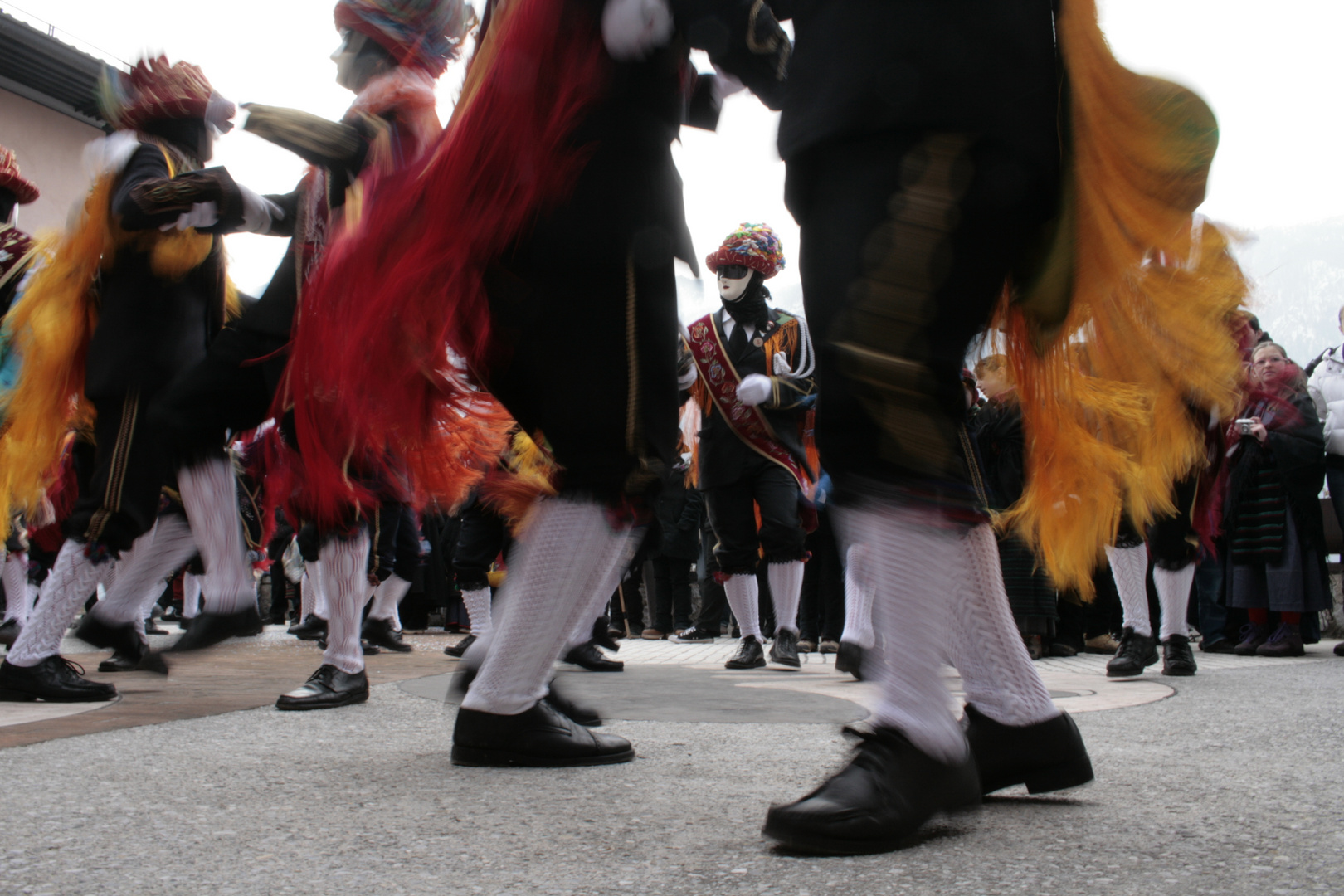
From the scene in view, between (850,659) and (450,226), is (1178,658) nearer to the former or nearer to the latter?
(850,659)

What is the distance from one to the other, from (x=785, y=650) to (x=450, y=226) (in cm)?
363

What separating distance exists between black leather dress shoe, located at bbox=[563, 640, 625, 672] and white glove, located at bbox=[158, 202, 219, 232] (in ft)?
7.97

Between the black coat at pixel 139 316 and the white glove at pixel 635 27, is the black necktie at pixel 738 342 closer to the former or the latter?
the black coat at pixel 139 316

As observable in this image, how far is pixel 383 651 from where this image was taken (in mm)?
6234

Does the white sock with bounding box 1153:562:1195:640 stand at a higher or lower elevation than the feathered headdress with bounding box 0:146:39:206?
lower

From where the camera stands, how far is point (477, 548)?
5.57 meters

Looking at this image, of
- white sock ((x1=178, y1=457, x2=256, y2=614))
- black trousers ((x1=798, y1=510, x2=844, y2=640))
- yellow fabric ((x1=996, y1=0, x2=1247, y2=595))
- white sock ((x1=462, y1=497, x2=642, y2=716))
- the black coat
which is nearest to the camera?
yellow fabric ((x1=996, y1=0, x2=1247, y2=595))

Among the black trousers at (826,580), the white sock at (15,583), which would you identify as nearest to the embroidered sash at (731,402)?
the black trousers at (826,580)

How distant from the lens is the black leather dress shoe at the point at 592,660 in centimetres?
446

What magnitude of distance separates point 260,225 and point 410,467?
0.93 metres

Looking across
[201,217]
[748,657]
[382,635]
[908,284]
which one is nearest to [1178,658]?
[748,657]

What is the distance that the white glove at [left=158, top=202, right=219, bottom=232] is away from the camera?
2551 mm

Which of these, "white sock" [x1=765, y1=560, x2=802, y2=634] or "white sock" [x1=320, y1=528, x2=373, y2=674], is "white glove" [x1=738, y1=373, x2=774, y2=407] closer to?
"white sock" [x1=765, y1=560, x2=802, y2=634]

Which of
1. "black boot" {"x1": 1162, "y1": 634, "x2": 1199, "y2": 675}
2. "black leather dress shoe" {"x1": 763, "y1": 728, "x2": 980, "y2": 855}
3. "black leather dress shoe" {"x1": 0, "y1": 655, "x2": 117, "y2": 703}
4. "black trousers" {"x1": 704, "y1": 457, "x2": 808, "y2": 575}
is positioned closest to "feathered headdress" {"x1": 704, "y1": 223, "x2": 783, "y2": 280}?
"black trousers" {"x1": 704, "y1": 457, "x2": 808, "y2": 575}
